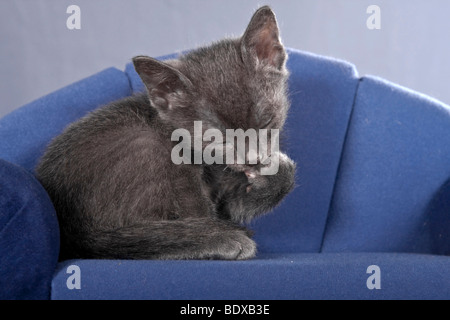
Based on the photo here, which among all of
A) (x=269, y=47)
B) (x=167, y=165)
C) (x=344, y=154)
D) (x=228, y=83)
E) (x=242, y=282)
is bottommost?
(x=242, y=282)

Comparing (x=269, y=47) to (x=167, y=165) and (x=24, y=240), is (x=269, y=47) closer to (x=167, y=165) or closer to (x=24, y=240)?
(x=167, y=165)

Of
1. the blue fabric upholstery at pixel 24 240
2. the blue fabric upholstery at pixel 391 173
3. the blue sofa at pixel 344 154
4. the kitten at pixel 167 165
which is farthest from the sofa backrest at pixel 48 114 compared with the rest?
the blue fabric upholstery at pixel 391 173

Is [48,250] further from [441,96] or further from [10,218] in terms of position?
[441,96]

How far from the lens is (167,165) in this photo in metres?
2.21

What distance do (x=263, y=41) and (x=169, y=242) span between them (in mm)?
861

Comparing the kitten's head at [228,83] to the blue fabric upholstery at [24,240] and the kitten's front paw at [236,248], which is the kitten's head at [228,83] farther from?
the blue fabric upholstery at [24,240]

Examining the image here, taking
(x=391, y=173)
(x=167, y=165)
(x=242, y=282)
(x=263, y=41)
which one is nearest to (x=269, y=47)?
(x=263, y=41)

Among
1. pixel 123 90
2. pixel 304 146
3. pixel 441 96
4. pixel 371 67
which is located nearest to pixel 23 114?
pixel 123 90

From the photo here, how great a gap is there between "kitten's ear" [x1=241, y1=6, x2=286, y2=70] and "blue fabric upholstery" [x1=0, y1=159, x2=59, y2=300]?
0.94 meters

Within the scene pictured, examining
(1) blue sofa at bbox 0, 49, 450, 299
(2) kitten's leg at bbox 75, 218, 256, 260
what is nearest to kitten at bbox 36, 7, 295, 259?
(2) kitten's leg at bbox 75, 218, 256, 260

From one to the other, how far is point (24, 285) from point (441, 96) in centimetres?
300

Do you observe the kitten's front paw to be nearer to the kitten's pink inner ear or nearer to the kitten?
the kitten

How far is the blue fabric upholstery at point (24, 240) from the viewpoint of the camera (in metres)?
1.91

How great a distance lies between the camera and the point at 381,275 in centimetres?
192
